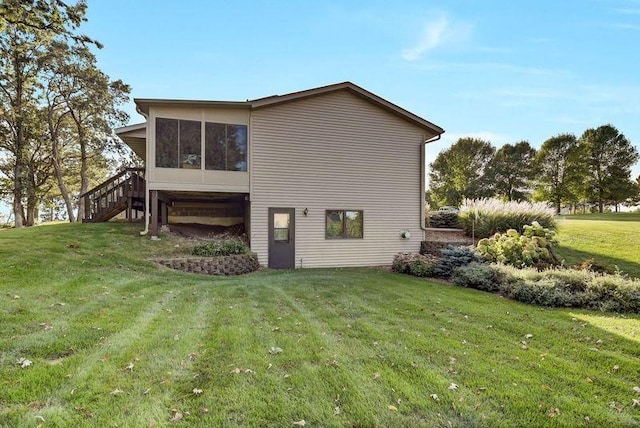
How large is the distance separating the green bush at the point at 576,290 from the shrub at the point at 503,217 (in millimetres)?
5496

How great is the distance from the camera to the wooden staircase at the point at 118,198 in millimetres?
13477

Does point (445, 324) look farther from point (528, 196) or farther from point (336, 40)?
point (528, 196)

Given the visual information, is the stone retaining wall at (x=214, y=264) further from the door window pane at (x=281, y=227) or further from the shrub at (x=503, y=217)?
the shrub at (x=503, y=217)

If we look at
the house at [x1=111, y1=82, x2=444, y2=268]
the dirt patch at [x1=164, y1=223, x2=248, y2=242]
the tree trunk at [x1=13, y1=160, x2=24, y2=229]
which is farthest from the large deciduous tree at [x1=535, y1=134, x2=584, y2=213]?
the tree trunk at [x1=13, y1=160, x2=24, y2=229]

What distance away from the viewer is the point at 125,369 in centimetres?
328

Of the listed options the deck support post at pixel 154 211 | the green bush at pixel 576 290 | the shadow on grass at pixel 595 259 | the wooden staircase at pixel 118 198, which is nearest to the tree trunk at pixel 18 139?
the wooden staircase at pixel 118 198

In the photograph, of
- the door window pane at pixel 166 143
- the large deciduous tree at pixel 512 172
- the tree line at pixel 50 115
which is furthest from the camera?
the large deciduous tree at pixel 512 172

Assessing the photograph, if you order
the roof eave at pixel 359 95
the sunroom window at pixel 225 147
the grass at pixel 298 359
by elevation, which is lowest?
the grass at pixel 298 359

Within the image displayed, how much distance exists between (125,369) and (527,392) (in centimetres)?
386

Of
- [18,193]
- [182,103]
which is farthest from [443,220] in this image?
[18,193]

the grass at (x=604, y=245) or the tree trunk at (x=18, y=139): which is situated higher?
the tree trunk at (x=18, y=139)

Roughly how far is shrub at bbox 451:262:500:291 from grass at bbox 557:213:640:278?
374cm

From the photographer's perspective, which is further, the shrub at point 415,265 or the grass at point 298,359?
the shrub at point 415,265

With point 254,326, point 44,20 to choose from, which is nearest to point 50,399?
point 254,326
